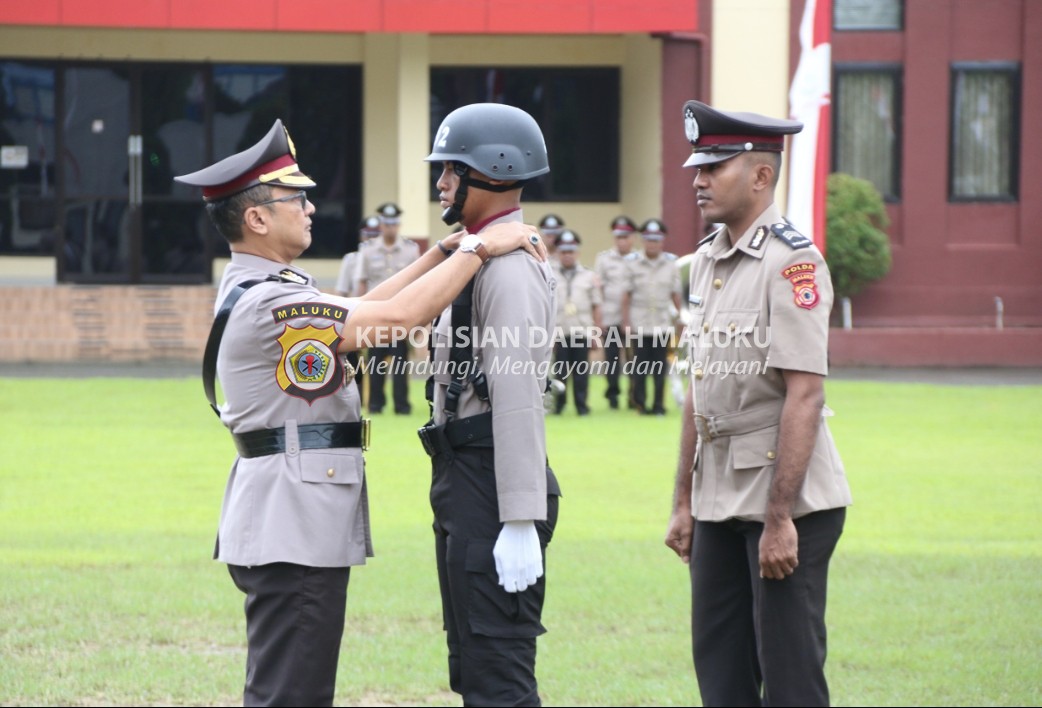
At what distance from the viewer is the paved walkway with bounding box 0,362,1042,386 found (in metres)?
19.7

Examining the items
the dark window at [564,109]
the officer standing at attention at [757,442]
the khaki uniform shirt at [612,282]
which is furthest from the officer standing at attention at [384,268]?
the officer standing at attention at [757,442]

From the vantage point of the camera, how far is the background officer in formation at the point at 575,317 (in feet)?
54.9

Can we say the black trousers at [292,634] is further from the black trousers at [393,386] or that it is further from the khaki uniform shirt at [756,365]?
the black trousers at [393,386]

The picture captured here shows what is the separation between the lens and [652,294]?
57.1 ft

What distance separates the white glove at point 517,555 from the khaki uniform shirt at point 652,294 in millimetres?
13397

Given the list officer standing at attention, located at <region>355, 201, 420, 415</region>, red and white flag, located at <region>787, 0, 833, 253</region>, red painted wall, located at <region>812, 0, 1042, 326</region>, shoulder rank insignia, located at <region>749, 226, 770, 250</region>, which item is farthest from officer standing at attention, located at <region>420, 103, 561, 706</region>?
red painted wall, located at <region>812, 0, 1042, 326</region>

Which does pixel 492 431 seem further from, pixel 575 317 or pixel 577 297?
pixel 577 297

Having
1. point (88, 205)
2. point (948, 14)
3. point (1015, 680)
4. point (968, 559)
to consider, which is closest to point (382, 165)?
point (88, 205)

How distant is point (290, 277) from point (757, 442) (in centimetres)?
153

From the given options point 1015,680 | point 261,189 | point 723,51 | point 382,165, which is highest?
point 723,51

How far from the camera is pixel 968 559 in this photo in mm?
8453

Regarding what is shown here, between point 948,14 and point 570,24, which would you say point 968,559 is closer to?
point 570,24

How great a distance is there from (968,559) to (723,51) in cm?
1660

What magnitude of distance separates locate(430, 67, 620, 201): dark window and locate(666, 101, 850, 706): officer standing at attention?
68.0ft
